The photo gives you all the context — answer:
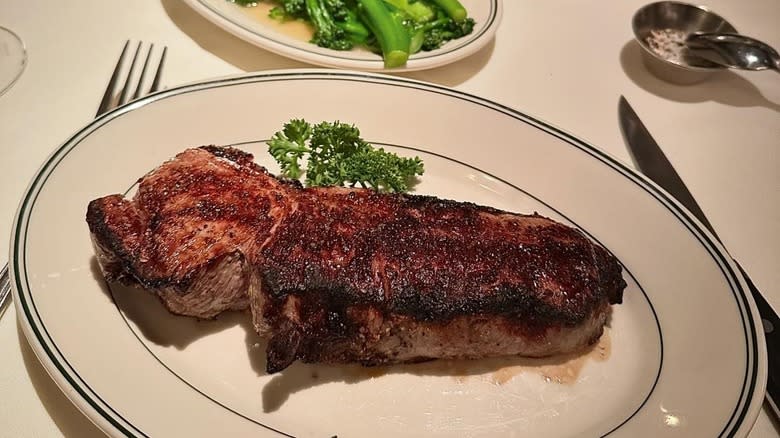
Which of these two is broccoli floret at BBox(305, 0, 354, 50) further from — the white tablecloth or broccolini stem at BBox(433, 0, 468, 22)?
broccolini stem at BBox(433, 0, 468, 22)

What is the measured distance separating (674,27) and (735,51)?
1.57 feet

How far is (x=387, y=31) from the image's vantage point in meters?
3.74

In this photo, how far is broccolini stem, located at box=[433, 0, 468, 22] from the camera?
13.3 ft

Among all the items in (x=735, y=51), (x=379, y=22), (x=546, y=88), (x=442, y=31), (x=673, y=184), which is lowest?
(x=673, y=184)

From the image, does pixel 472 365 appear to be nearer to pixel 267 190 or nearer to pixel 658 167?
pixel 267 190

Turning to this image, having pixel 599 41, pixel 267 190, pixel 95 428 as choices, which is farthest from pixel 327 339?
pixel 599 41

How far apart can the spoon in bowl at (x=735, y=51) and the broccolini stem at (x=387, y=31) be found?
2274 mm

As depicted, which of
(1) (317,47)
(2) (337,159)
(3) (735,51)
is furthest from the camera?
(3) (735,51)

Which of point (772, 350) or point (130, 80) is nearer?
point (772, 350)

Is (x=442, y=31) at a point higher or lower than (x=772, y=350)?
higher

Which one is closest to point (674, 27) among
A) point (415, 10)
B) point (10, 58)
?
point (415, 10)

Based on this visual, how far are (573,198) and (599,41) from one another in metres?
2.13

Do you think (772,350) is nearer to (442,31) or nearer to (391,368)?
→ (391,368)

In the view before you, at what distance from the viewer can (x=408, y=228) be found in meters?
2.37
